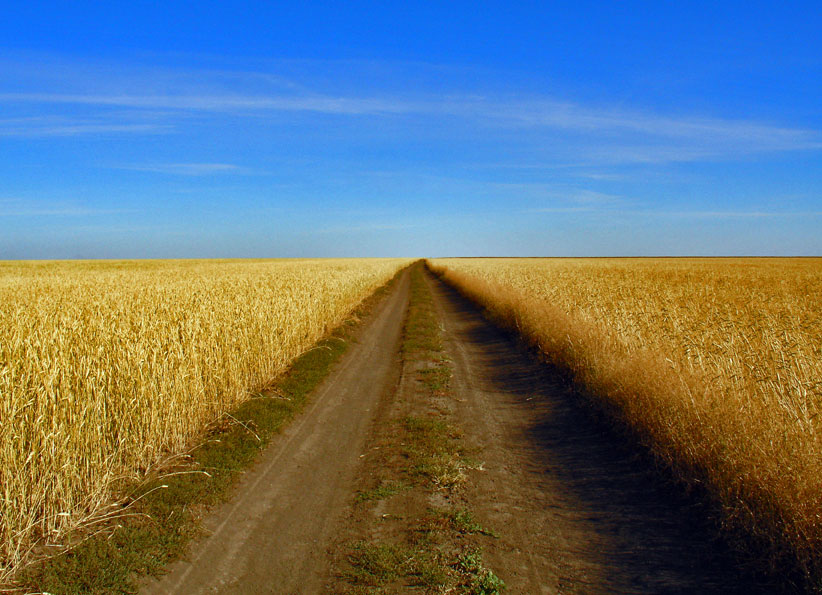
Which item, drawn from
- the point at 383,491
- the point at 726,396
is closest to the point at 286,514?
the point at 383,491

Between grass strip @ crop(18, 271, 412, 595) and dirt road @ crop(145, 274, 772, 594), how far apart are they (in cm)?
20

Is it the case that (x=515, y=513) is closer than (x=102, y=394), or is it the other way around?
(x=515, y=513)

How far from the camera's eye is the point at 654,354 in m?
7.79

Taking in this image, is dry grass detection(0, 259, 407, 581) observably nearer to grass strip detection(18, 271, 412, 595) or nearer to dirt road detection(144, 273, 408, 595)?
grass strip detection(18, 271, 412, 595)

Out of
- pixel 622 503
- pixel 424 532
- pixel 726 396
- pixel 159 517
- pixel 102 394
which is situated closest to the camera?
pixel 424 532

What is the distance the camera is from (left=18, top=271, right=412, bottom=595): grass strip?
351cm

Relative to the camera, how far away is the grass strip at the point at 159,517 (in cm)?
351

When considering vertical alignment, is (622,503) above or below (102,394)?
below

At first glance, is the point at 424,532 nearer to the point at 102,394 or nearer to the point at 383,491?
the point at 383,491

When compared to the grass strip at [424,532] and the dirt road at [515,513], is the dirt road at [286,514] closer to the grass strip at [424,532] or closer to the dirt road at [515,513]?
the dirt road at [515,513]

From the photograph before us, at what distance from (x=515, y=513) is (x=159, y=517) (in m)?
3.26

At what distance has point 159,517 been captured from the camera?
4.34 m

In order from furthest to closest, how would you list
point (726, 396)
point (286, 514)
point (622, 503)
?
point (726, 396)
point (622, 503)
point (286, 514)

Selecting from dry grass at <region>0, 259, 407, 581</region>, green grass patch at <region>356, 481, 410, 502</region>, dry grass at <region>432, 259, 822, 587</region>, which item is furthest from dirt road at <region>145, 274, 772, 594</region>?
dry grass at <region>0, 259, 407, 581</region>
